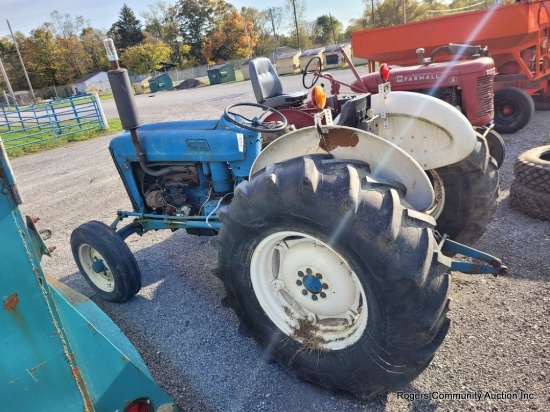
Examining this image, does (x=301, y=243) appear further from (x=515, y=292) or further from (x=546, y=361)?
(x=515, y=292)

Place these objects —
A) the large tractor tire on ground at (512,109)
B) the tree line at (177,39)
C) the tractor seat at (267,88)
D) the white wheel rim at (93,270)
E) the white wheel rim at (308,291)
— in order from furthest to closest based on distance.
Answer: the tree line at (177,39), the large tractor tire on ground at (512,109), the tractor seat at (267,88), the white wheel rim at (93,270), the white wheel rim at (308,291)

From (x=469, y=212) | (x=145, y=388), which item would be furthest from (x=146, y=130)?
(x=469, y=212)

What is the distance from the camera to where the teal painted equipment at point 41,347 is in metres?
1.33

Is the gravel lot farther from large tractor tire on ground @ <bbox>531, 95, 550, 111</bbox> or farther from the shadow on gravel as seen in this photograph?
large tractor tire on ground @ <bbox>531, 95, 550, 111</bbox>

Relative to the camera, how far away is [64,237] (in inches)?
195

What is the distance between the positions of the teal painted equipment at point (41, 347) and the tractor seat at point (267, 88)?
3506mm

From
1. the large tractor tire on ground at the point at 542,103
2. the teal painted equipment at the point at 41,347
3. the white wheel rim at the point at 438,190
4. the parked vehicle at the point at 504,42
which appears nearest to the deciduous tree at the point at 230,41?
the parked vehicle at the point at 504,42

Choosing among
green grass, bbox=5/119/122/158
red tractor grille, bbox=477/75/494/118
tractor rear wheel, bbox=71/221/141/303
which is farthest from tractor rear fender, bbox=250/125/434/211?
green grass, bbox=5/119/122/158

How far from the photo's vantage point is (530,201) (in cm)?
359

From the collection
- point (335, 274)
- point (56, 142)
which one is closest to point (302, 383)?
point (335, 274)

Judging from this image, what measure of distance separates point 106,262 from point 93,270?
0.93 feet

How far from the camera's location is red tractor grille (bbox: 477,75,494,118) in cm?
557

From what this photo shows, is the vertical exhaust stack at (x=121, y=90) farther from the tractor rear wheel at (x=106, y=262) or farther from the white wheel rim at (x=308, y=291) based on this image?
the white wheel rim at (x=308, y=291)

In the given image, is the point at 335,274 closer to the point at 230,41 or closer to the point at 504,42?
the point at 504,42
